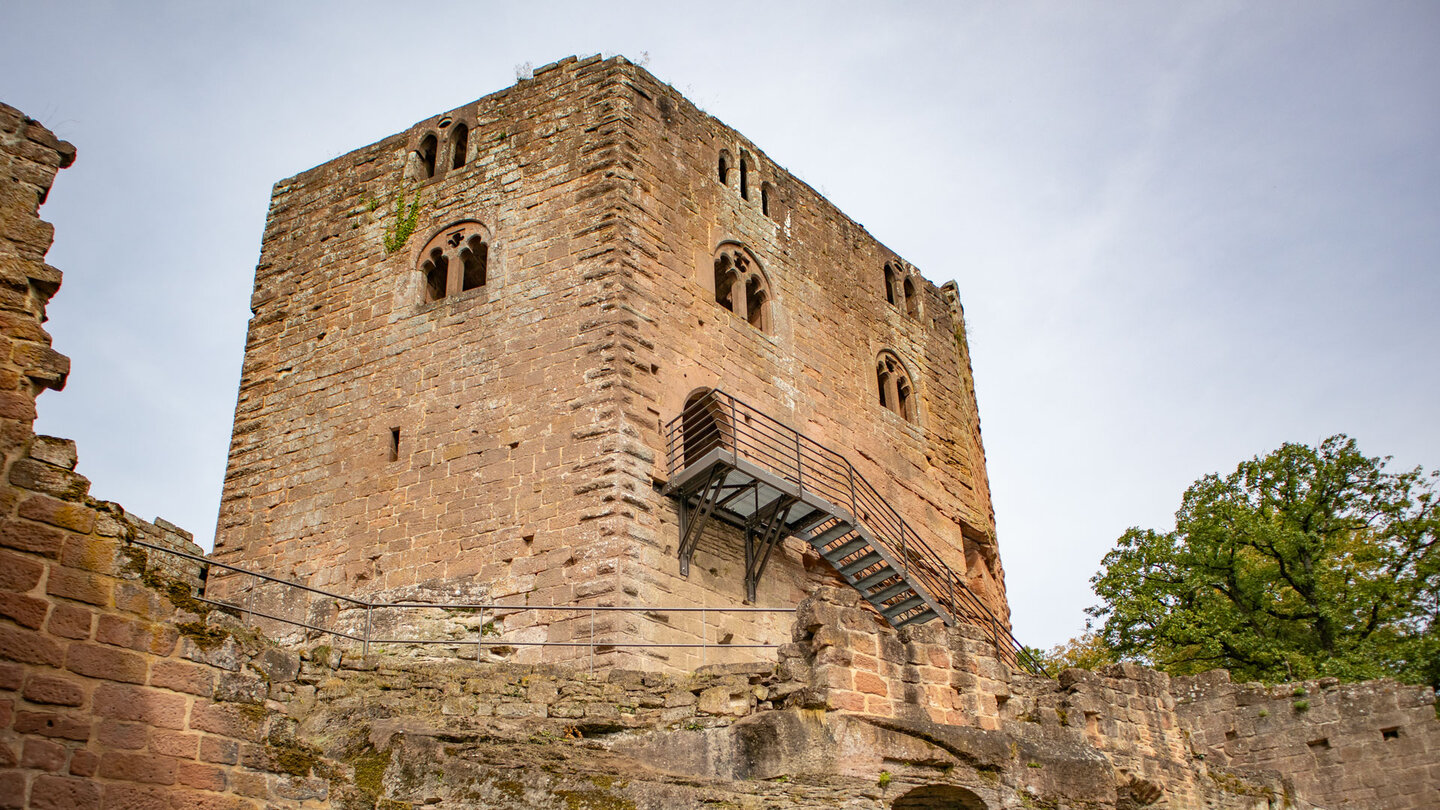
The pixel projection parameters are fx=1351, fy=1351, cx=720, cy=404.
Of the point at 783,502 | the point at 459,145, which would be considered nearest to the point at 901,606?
the point at 783,502

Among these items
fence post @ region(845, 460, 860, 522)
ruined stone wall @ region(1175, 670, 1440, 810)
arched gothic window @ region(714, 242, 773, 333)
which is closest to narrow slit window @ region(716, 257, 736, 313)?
arched gothic window @ region(714, 242, 773, 333)

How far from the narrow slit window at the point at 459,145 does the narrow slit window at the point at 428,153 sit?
0.34 metres

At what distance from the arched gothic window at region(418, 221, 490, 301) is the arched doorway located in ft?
32.6

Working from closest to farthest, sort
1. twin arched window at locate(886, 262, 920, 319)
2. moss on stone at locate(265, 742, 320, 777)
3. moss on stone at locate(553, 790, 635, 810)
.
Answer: moss on stone at locate(265, 742, 320, 777) → moss on stone at locate(553, 790, 635, 810) → twin arched window at locate(886, 262, 920, 319)

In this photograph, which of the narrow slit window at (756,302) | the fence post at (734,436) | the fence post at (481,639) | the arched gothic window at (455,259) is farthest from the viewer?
the narrow slit window at (756,302)

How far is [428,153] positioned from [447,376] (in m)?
4.16

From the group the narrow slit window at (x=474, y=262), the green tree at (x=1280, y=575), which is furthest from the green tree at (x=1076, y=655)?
the narrow slit window at (x=474, y=262)

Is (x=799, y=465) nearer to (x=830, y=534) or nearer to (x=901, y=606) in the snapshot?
(x=830, y=534)

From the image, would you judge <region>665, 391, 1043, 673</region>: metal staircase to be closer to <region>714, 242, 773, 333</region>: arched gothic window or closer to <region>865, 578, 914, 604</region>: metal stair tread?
<region>865, 578, 914, 604</region>: metal stair tread

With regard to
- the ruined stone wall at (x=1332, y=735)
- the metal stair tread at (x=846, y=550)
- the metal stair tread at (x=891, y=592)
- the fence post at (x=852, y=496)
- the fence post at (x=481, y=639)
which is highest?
the fence post at (x=852, y=496)

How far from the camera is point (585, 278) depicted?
57.1 feet

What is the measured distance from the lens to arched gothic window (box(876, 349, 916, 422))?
21906 mm

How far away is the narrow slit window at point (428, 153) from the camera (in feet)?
64.8

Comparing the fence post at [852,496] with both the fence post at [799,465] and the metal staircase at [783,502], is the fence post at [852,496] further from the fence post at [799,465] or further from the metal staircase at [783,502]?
the fence post at [799,465]
